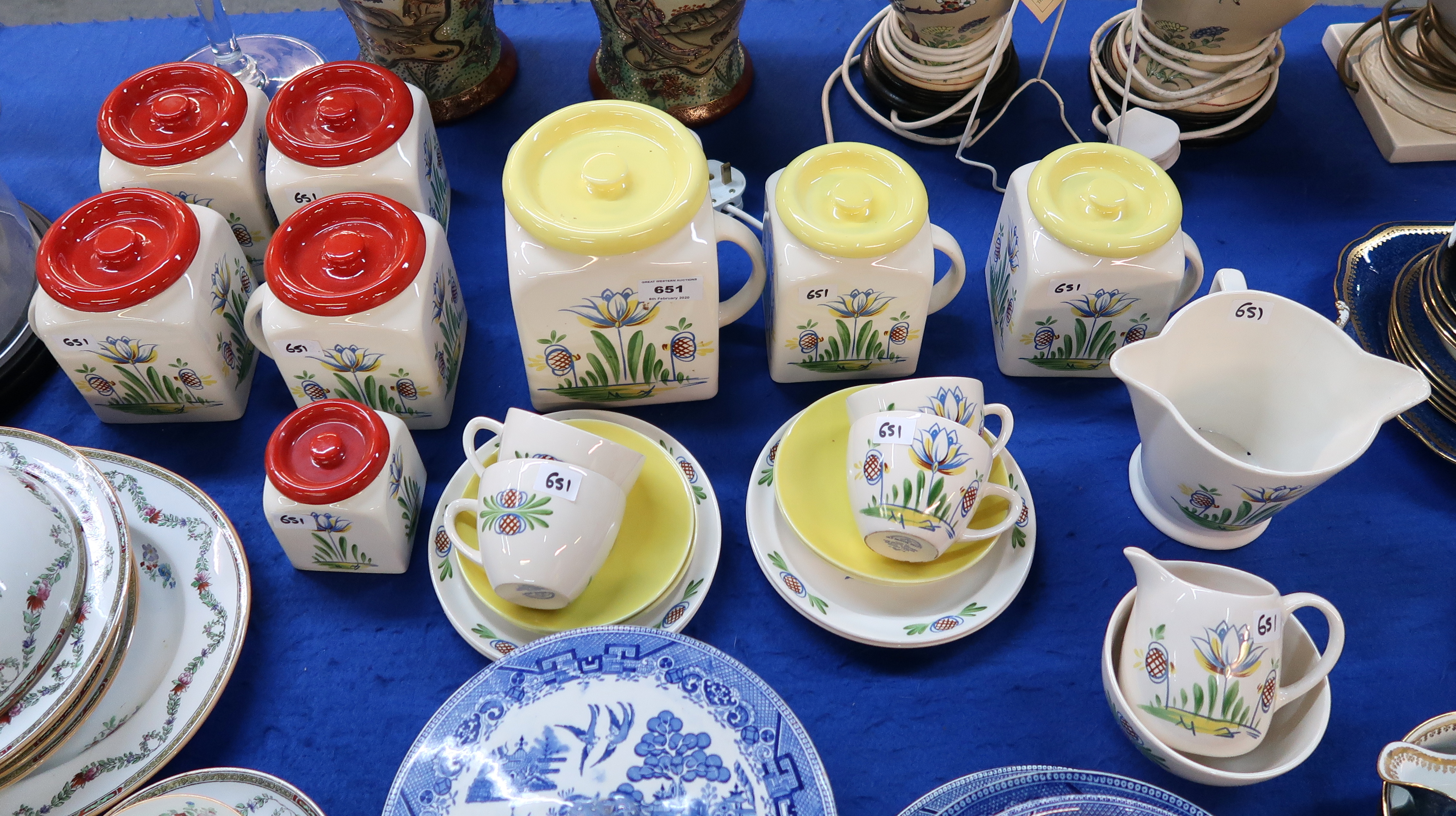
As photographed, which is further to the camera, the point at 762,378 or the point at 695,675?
the point at 762,378

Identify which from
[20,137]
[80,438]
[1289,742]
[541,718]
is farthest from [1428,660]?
[20,137]

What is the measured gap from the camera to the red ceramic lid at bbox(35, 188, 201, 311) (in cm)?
100

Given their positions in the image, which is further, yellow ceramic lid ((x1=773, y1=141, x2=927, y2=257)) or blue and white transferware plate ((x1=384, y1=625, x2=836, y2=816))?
yellow ceramic lid ((x1=773, y1=141, x2=927, y2=257))

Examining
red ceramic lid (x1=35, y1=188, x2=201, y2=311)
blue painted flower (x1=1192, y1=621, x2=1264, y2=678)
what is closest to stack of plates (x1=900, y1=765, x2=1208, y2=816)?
blue painted flower (x1=1192, y1=621, x2=1264, y2=678)

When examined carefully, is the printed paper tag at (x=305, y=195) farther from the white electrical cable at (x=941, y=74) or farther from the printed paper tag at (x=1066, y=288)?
the printed paper tag at (x=1066, y=288)

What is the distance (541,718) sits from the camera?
2.43 ft

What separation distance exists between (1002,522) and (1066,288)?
0.26 m

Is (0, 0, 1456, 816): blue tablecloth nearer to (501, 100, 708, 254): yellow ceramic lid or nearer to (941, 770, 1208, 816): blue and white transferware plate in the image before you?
(941, 770, 1208, 816): blue and white transferware plate

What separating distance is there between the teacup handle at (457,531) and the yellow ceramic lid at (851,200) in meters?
0.40

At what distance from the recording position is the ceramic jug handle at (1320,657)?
0.82 m

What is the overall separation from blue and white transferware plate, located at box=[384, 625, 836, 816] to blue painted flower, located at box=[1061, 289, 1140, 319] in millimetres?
546

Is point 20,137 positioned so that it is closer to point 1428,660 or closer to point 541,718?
point 541,718

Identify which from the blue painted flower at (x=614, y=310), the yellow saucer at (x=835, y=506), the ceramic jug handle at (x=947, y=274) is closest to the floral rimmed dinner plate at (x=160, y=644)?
the blue painted flower at (x=614, y=310)

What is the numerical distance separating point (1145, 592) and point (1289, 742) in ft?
A: 0.54
